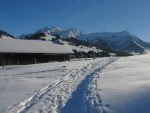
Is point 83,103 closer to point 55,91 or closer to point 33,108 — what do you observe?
point 33,108

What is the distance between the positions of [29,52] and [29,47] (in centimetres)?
247

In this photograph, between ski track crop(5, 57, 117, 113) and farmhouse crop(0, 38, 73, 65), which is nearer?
ski track crop(5, 57, 117, 113)

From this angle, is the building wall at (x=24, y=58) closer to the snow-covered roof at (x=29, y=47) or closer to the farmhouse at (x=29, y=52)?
the farmhouse at (x=29, y=52)

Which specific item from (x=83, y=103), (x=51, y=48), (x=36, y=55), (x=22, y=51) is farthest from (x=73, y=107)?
(x=51, y=48)

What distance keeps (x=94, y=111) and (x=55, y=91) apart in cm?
482

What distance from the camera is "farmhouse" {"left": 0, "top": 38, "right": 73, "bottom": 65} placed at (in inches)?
1845

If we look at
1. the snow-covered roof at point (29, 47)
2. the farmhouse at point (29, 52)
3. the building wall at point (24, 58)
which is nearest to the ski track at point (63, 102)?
the building wall at point (24, 58)

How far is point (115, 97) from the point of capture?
38.3 feet

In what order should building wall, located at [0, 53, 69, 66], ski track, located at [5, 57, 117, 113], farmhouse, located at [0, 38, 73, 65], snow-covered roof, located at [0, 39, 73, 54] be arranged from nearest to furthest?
1. ski track, located at [5, 57, 117, 113]
2. building wall, located at [0, 53, 69, 66]
3. farmhouse, located at [0, 38, 73, 65]
4. snow-covered roof, located at [0, 39, 73, 54]

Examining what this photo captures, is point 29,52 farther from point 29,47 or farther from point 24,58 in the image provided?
point 29,47

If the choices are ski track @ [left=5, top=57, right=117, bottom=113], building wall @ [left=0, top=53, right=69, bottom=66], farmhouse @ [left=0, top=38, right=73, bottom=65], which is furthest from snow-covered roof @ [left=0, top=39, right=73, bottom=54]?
ski track @ [left=5, top=57, right=117, bottom=113]

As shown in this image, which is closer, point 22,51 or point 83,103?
point 83,103

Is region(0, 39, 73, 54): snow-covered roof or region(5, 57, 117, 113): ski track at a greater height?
region(0, 39, 73, 54): snow-covered roof

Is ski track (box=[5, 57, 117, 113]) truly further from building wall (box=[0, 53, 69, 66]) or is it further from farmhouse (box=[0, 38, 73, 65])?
farmhouse (box=[0, 38, 73, 65])
